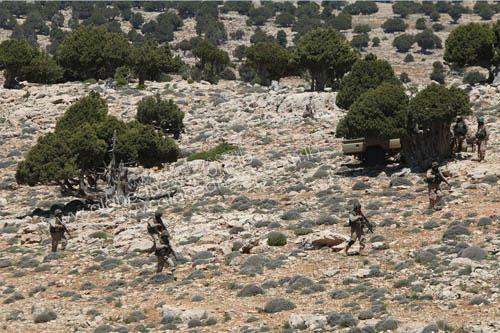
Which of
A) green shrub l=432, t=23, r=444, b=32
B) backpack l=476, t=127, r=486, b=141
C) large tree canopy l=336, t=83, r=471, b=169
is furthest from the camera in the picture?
green shrub l=432, t=23, r=444, b=32

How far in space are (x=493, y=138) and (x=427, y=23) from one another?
517 ft

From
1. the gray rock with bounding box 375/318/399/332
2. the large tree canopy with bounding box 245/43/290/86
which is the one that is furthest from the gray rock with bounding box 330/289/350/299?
the large tree canopy with bounding box 245/43/290/86

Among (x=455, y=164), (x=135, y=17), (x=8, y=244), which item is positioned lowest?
(x=8, y=244)

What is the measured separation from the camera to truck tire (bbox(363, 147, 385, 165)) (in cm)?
3994

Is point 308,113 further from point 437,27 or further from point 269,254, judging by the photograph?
point 437,27

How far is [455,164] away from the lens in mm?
36125

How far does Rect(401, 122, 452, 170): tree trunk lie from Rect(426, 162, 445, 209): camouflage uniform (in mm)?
7351

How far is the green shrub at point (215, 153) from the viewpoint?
48375 millimetres

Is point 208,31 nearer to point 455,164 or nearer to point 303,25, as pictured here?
point 303,25

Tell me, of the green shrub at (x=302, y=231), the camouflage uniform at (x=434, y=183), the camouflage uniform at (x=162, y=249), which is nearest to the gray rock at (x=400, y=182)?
the camouflage uniform at (x=434, y=183)

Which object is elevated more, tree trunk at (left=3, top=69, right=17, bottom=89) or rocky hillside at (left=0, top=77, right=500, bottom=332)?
tree trunk at (left=3, top=69, right=17, bottom=89)

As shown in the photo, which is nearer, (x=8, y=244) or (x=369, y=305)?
(x=369, y=305)

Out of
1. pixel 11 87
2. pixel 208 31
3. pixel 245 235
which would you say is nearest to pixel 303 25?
pixel 208 31

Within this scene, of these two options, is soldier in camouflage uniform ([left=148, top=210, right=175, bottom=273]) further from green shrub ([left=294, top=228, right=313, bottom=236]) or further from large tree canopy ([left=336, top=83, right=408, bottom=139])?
large tree canopy ([left=336, top=83, right=408, bottom=139])
